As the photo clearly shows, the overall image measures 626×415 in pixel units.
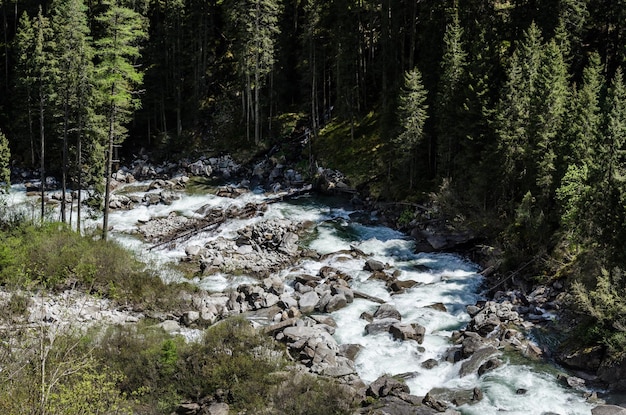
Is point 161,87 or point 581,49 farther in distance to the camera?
point 161,87

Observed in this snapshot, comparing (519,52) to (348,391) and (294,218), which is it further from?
(348,391)

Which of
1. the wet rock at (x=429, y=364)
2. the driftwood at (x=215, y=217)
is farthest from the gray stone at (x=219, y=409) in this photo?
the driftwood at (x=215, y=217)

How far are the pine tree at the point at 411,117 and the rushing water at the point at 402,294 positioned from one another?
6346mm

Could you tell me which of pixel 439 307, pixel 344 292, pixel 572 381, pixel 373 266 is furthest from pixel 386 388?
pixel 373 266

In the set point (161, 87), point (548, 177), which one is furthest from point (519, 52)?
point (161, 87)

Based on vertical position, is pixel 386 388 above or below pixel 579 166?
below

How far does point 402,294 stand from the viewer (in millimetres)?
26016

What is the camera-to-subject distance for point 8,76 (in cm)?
5700

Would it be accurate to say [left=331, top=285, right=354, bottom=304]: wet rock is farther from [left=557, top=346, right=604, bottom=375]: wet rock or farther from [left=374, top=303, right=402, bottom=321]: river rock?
[left=557, top=346, right=604, bottom=375]: wet rock

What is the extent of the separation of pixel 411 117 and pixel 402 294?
1601 cm

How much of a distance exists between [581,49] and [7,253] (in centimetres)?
4362

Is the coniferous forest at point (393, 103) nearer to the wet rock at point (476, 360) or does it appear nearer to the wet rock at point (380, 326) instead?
the wet rock at point (476, 360)

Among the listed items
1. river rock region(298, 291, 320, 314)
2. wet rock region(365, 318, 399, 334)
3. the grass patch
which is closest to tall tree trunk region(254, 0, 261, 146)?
the grass patch

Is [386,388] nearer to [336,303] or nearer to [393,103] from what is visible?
[336,303]
